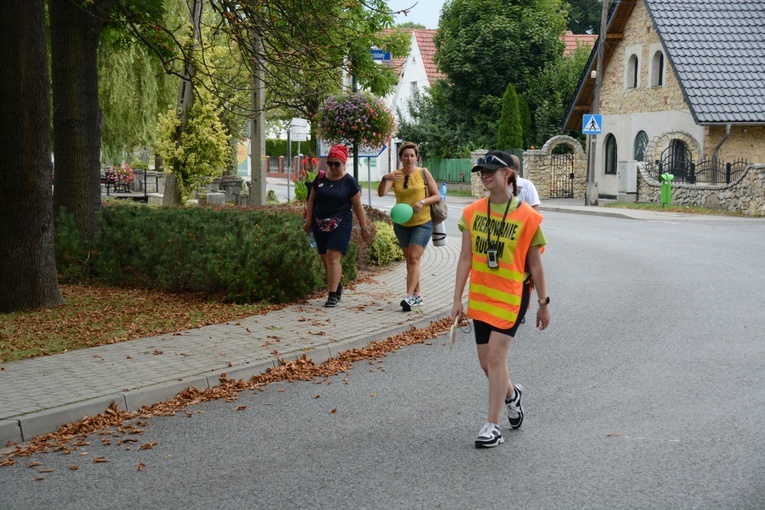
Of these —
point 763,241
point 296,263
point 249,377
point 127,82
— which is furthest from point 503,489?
point 127,82

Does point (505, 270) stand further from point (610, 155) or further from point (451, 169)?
point (451, 169)

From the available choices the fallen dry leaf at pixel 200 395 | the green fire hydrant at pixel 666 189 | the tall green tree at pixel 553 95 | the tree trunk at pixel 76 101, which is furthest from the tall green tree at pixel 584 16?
the fallen dry leaf at pixel 200 395

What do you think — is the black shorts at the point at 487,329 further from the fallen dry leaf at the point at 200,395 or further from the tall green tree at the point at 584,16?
the tall green tree at the point at 584,16

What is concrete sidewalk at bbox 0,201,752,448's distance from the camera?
21.6ft

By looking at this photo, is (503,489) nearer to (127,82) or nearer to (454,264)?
(454,264)

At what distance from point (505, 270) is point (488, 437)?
1.03 meters

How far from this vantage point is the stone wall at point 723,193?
89.8ft

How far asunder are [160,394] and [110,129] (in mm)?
21122

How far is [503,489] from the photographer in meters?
5.05

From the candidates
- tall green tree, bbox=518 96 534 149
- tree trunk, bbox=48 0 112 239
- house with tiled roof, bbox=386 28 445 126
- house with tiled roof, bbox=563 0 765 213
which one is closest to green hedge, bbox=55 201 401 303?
tree trunk, bbox=48 0 112 239

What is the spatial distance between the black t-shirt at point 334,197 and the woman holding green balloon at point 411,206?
379 millimetres

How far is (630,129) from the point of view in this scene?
37.7 metres

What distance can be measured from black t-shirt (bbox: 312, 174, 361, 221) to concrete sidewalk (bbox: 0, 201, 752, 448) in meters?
1.10

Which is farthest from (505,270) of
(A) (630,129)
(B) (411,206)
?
(A) (630,129)
